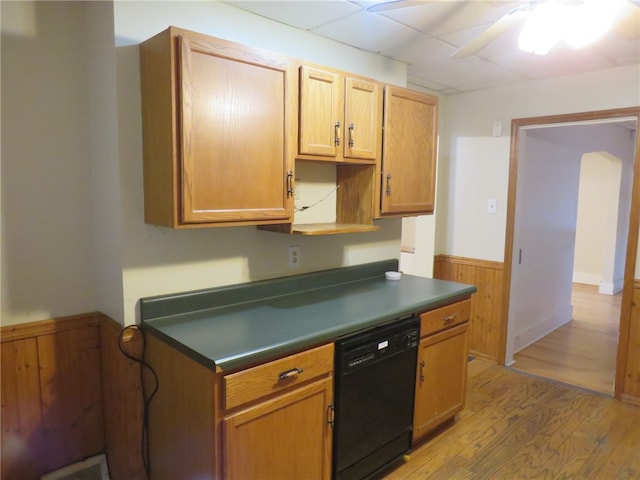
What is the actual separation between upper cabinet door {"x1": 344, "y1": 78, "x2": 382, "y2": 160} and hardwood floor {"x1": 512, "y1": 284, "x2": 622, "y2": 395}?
2.43m

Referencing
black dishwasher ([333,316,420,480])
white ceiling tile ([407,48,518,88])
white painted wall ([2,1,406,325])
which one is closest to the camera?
white painted wall ([2,1,406,325])

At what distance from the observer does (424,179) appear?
2787 mm

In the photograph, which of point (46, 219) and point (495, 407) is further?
point (495, 407)

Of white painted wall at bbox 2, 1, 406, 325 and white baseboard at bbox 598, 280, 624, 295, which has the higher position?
white painted wall at bbox 2, 1, 406, 325

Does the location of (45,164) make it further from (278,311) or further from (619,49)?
(619,49)

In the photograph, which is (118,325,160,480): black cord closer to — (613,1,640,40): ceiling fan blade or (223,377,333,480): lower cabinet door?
(223,377,333,480): lower cabinet door

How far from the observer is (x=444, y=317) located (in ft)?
8.22

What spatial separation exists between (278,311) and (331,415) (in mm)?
521

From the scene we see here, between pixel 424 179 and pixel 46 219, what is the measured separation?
204 centimetres

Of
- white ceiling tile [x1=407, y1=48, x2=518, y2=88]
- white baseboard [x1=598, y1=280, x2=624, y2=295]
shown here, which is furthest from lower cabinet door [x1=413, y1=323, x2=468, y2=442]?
white baseboard [x1=598, y1=280, x2=624, y2=295]

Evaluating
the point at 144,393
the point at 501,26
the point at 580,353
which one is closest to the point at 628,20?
the point at 501,26

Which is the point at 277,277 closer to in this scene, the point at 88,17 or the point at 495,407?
the point at 88,17

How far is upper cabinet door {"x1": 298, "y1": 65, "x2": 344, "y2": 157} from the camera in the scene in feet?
6.95

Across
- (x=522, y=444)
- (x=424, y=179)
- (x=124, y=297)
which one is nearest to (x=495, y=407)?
(x=522, y=444)
